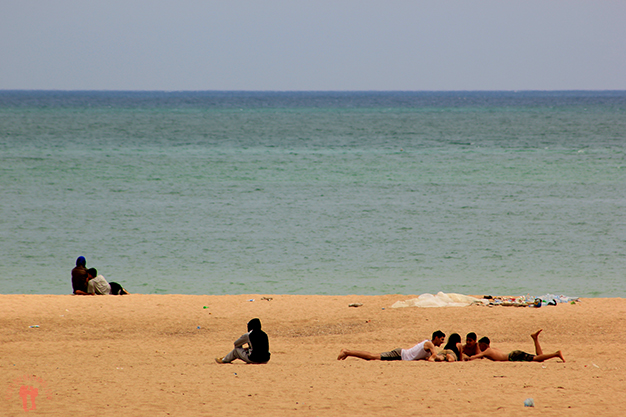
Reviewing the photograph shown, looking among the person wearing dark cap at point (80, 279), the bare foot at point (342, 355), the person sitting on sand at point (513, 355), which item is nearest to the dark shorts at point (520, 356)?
the person sitting on sand at point (513, 355)

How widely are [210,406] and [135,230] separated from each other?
48.8ft

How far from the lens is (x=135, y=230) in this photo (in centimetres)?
2161

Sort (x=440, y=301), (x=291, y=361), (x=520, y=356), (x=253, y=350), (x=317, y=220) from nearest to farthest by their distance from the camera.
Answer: (x=253, y=350)
(x=520, y=356)
(x=291, y=361)
(x=440, y=301)
(x=317, y=220)

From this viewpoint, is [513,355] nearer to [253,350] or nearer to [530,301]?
[530,301]

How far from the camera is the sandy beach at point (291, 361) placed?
300 inches

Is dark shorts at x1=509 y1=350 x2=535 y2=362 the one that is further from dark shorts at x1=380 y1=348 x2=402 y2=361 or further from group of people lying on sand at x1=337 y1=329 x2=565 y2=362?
dark shorts at x1=380 y1=348 x2=402 y2=361

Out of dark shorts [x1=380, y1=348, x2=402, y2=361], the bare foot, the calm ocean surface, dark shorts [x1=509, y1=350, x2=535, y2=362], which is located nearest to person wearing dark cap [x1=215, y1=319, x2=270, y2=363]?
the bare foot

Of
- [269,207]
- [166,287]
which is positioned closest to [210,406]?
[166,287]

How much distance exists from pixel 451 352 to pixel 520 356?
3.30 feet

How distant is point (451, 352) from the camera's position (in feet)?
32.2

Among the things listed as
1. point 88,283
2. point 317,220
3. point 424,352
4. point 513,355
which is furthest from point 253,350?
point 317,220

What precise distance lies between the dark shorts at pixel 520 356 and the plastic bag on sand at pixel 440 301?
122 inches

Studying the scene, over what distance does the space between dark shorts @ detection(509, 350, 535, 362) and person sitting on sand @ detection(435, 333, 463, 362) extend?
745mm

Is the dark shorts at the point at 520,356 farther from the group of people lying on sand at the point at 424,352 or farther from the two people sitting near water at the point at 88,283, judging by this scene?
the two people sitting near water at the point at 88,283
